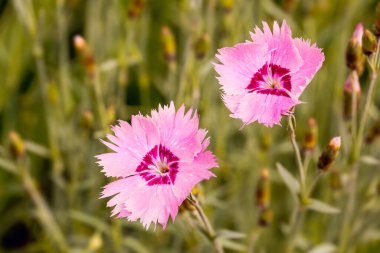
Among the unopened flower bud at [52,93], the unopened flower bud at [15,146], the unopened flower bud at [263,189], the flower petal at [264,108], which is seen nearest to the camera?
the flower petal at [264,108]

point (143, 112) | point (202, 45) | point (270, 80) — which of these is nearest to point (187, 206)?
point (270, 80)

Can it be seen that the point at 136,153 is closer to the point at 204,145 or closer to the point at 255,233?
the point at 204,145

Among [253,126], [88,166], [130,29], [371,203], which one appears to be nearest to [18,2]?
[130,29]

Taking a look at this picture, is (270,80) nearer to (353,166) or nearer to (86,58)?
(353,166)

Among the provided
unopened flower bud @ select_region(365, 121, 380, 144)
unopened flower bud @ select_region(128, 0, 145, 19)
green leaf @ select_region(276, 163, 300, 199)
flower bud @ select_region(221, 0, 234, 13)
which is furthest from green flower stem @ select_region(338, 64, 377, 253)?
unopened flower bud @ select_region(128, 0, 145, 19)

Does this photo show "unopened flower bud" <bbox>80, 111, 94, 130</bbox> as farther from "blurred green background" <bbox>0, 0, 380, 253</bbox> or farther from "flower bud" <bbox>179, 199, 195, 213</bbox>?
"flower bud" <bbox>179, 199, 195, 213</bbox>

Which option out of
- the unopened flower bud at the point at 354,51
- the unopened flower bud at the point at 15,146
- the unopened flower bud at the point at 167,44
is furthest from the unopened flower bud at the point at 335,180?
the unopened flower bud at the point at 15,146

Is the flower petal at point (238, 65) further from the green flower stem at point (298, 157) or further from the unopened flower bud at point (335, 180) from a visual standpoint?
the unopened flower bud at point (335, 180)
